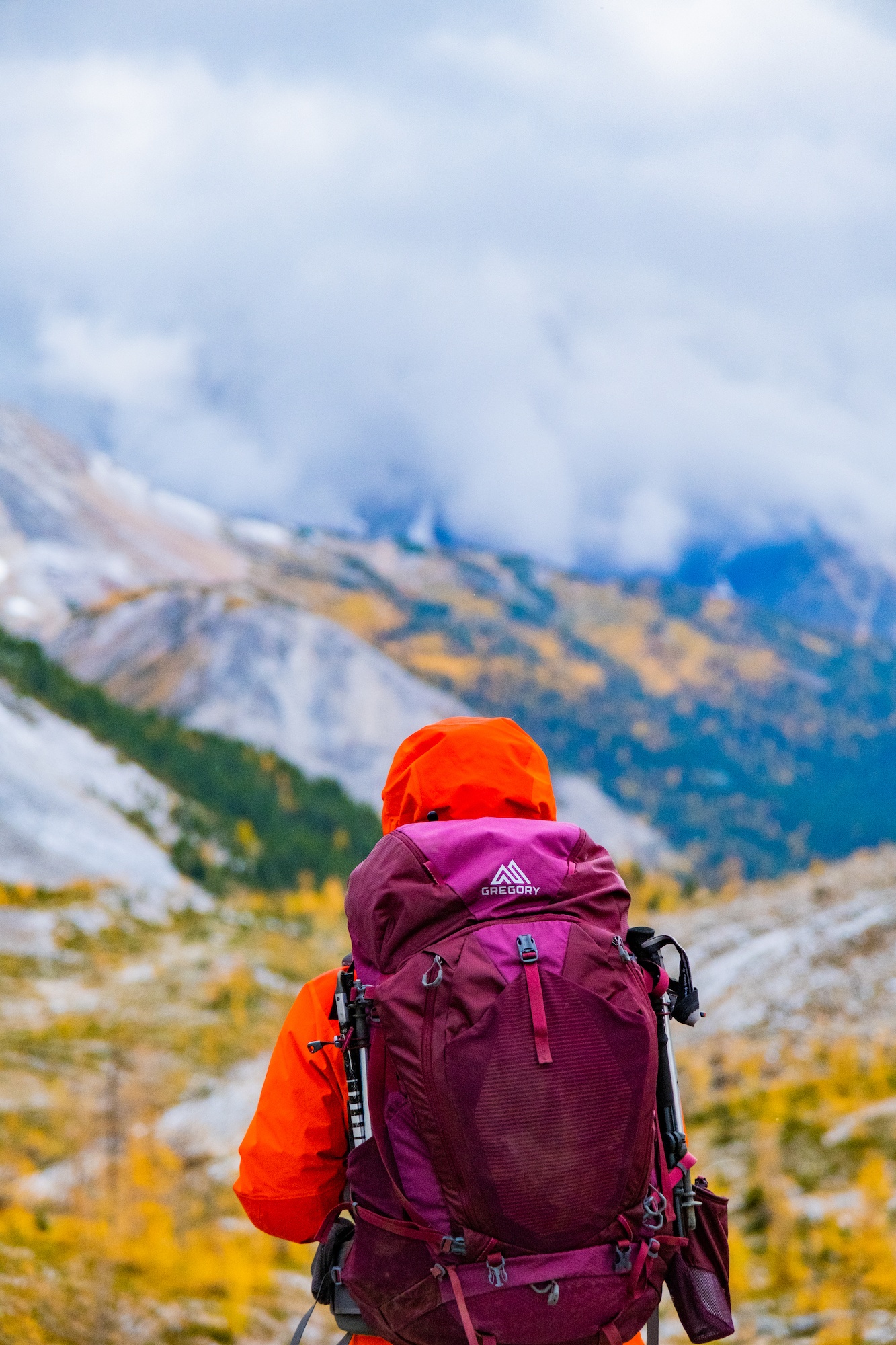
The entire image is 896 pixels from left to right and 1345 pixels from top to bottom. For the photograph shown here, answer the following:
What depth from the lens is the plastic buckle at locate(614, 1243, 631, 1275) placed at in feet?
10.1

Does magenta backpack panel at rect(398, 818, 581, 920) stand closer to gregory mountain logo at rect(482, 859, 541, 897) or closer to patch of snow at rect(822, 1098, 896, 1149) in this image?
gregory mountain logo at rect(482, 859, 541, 897)

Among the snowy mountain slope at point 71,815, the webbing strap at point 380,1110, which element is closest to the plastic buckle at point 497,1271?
the webbing strap at point 380,1110

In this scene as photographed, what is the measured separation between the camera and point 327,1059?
340cm

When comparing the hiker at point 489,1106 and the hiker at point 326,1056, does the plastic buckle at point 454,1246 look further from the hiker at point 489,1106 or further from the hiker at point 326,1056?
the hiker at point 326,1056

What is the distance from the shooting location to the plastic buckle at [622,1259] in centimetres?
307

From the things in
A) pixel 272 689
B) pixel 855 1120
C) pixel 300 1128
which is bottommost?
pixel 272 689

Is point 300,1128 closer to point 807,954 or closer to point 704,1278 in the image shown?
point 704,1278

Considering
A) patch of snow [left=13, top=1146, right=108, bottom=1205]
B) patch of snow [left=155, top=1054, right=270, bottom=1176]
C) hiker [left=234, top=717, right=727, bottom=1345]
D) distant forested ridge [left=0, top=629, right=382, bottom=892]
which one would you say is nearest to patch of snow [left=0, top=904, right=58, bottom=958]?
patch of snow [left=155, top=1054, right=270, bottom=1176]

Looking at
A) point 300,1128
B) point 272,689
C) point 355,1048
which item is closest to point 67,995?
point 300,1128

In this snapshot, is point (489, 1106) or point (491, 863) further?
point (491, 863)

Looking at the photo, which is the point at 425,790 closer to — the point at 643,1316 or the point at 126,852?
the point at 643,1316

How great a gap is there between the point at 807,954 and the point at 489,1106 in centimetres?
1971

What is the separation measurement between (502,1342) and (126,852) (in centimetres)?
5325

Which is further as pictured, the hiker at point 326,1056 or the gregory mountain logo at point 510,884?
the hiker at point 326,1056
